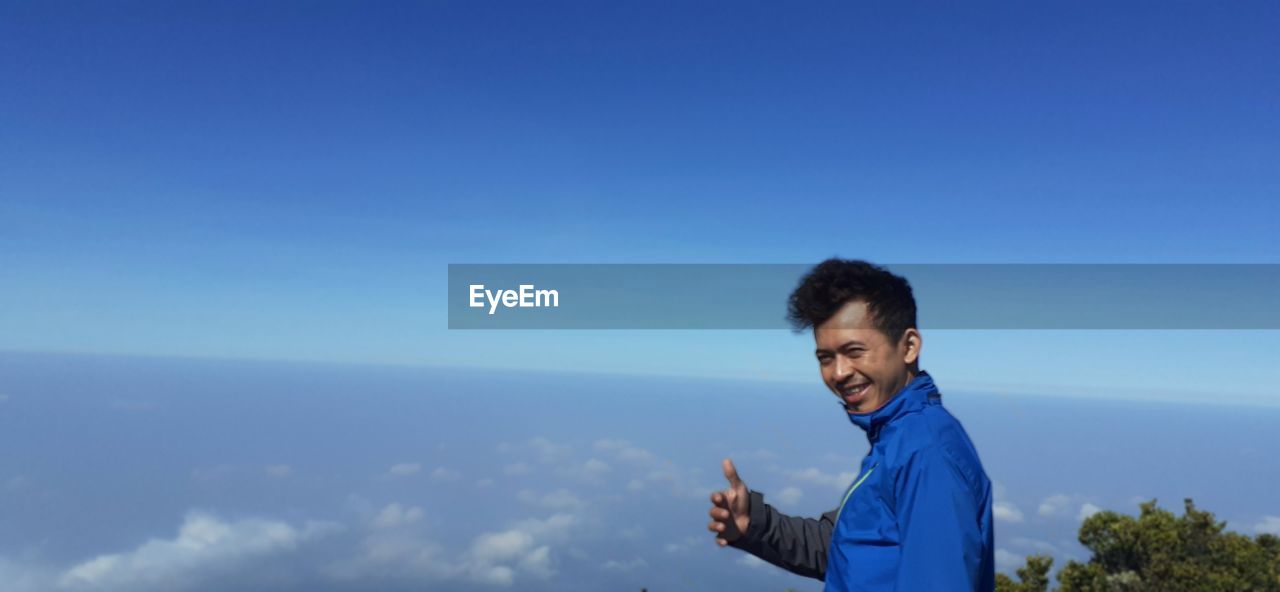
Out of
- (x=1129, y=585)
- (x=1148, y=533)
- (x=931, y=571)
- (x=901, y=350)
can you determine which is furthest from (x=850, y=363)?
(x=1148, y=533)

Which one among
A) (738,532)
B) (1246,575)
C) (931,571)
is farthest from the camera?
(1246,575)

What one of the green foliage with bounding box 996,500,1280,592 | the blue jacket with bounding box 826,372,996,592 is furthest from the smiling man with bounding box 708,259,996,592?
the green foliage with bounding box 996,500,1280,592

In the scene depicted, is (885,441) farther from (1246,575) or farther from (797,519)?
(1246,575)

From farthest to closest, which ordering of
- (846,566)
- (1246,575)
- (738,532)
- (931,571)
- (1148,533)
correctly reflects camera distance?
1. (1148,533)
2. (1246,575)
3. (738,532)
4. (846,566)
5. (931,571)

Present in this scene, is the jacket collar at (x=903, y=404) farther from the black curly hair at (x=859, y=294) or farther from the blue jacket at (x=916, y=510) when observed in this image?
the black curly hair at (x=859, y=294)

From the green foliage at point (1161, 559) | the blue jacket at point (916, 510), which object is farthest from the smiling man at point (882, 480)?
the green foliage at point (1161, 559)

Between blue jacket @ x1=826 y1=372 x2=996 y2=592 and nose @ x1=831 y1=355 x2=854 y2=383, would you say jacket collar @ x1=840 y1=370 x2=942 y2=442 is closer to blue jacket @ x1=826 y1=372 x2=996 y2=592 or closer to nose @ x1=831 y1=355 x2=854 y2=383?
blue jacket @ x1=826 y1=372 x2=996 y2=592
